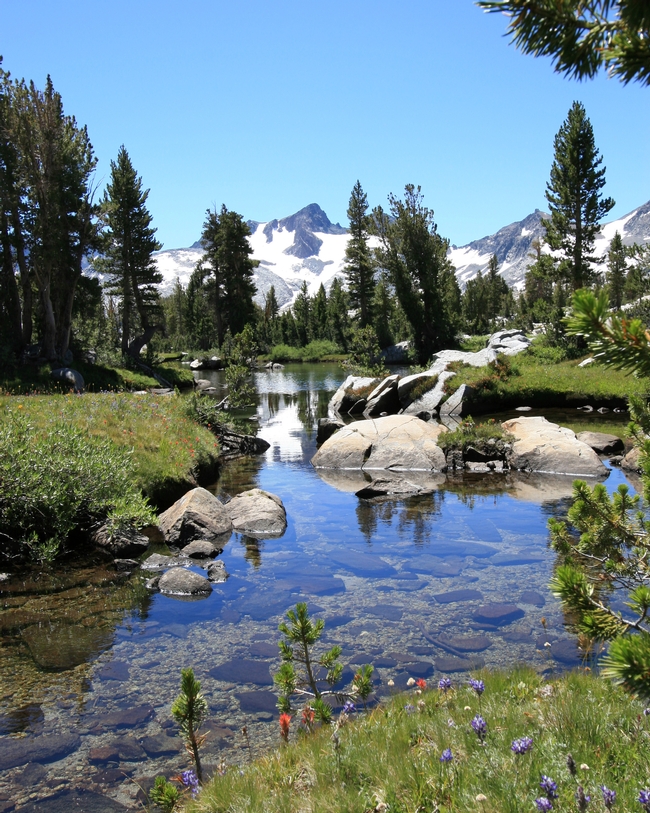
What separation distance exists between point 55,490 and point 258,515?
4.46 m

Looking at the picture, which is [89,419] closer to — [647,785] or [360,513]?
[360,513]

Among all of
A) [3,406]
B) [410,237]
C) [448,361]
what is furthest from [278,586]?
[410,237]

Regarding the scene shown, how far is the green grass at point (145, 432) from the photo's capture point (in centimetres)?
1491

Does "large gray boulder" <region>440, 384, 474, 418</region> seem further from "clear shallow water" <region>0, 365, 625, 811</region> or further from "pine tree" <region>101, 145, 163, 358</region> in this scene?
"pine tree" <region>101, 145, 163, 358</region>

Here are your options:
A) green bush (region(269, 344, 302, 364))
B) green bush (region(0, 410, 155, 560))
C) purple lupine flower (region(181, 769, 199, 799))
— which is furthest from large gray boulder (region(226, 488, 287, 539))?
green bush (region(269, 344, 302, 364))

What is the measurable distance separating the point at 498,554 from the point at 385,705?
6133 millimetres

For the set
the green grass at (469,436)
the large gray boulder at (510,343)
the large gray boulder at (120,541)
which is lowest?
the large gray boulder at (120,541)

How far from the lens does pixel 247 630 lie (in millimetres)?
8562

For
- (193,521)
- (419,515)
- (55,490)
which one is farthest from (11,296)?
(419,515)

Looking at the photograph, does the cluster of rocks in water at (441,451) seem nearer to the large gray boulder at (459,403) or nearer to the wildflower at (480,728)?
the large gray boulder at (459,403)

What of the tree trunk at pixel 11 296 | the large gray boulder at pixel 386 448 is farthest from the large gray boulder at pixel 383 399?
the tree trunk at pixel 11 296

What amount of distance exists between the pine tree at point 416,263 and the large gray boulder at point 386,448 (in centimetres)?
4203

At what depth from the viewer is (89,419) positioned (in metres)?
16.2

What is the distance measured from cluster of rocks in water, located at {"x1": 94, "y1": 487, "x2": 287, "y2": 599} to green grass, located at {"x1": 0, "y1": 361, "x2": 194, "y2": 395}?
49.7 ft
